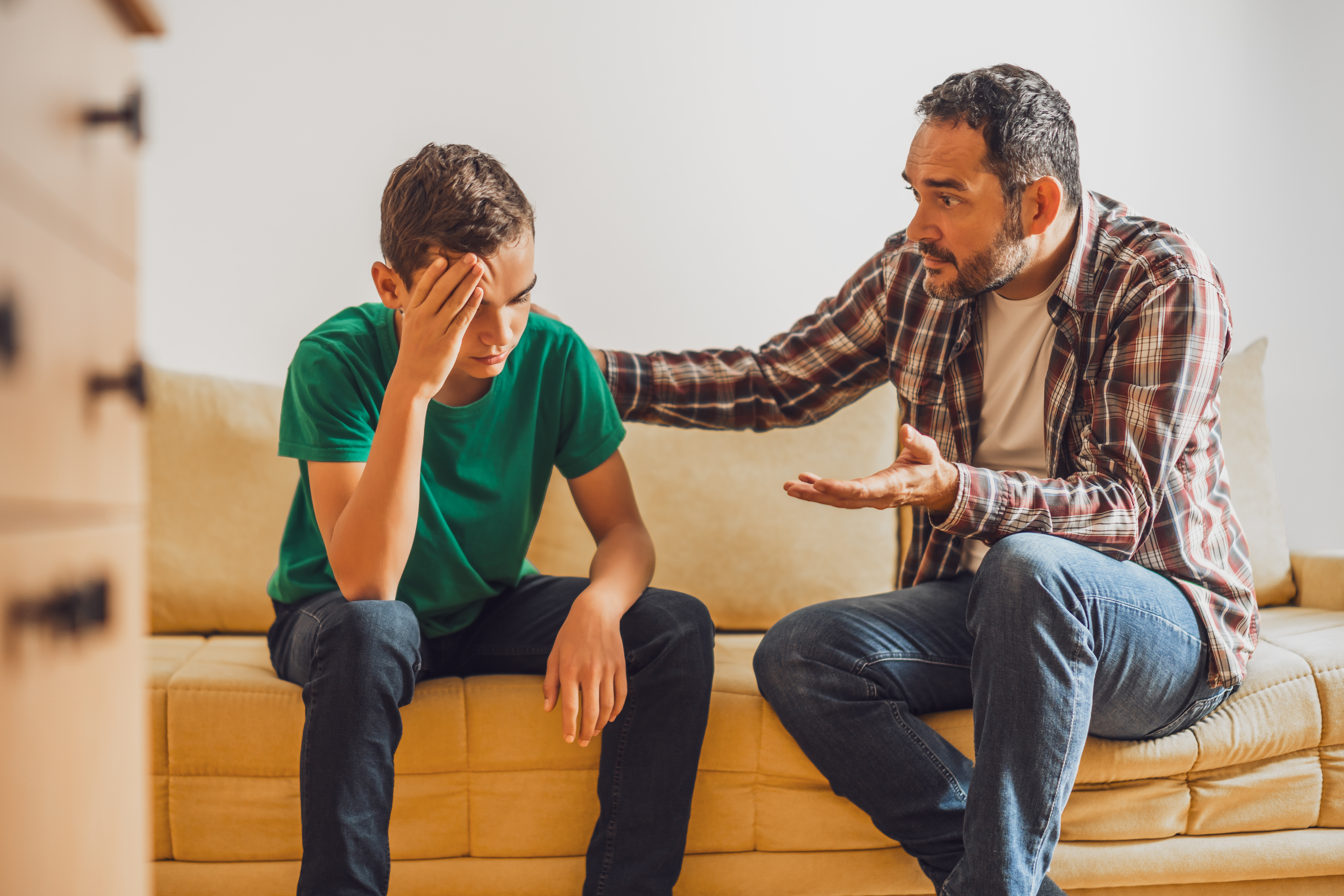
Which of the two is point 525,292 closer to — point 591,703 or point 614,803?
point 591,703

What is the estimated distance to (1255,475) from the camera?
182 centimetres

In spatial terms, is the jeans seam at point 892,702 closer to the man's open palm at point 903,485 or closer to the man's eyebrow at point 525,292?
the man's open palm at point 903,485

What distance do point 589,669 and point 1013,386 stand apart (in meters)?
0.73

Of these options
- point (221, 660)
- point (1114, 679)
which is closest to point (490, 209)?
point (221, 660)

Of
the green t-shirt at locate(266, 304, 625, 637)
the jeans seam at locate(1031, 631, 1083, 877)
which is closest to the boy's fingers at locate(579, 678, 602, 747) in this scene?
the green t-shirt at locate(266, 304, 625, 637)

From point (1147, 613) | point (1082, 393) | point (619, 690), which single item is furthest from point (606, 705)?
point (1082, 393)

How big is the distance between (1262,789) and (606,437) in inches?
39.6

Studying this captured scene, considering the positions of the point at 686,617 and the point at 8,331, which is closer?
the point at 8,331

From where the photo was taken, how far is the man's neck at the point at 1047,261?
1.31 metres

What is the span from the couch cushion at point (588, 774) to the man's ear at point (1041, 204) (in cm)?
66

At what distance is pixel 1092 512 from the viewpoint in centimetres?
115

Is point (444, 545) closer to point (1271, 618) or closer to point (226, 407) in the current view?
point (226, 407)

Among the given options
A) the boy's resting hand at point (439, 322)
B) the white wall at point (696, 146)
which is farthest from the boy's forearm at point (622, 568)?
the white wall at point (696, 146)

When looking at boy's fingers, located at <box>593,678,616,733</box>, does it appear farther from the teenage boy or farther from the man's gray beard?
the man's gray beard
